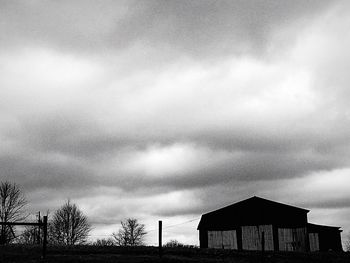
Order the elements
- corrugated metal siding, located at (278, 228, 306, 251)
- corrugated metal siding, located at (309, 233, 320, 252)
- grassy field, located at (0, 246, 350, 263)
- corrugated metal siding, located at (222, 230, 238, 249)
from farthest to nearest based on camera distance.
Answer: corrugated metal siding, located at (222, 230, 238, 249) < corrugated metal siding, located at (309, 233, 320, 252) < corrugated metal siding, located at (278, 228, 306, 251) < grassy field, located at (0, 246, 350, 263)

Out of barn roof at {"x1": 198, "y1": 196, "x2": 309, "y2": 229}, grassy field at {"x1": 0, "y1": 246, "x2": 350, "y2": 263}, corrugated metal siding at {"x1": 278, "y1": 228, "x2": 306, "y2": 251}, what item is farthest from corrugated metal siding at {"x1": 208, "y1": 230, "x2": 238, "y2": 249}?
grassy field at {"x1": 0, "y1": 246, "x2": 350, "y2": 263}

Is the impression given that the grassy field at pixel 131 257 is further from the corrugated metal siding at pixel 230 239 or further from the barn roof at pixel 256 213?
the corrugated metal siding at pixel 230 239

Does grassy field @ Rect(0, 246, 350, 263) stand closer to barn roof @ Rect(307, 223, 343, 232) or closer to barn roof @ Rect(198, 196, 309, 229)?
barn roof @ Rect(198, 196, 309, 229)

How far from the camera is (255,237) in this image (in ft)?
173

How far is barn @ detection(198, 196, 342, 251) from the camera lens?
5231 cm

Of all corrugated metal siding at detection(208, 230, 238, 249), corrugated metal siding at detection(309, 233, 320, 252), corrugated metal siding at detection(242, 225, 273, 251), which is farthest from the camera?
corrugated metal siding at detection(208, 230, 238, 249)

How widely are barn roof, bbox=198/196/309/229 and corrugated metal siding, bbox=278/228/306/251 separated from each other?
3.61ft

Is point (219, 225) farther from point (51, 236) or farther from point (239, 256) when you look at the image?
point (51, 236)

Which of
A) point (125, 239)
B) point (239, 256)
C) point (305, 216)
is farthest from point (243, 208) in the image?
point (125, 239)

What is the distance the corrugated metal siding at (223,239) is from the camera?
54.1 m

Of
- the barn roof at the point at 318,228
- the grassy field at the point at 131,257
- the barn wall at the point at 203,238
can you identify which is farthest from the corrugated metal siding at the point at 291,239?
the grassy field at the point at 131,257

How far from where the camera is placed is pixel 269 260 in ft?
98.6

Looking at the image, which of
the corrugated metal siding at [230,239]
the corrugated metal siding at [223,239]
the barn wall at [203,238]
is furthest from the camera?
the barn wall at [203,238]

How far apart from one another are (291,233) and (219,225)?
914cm
